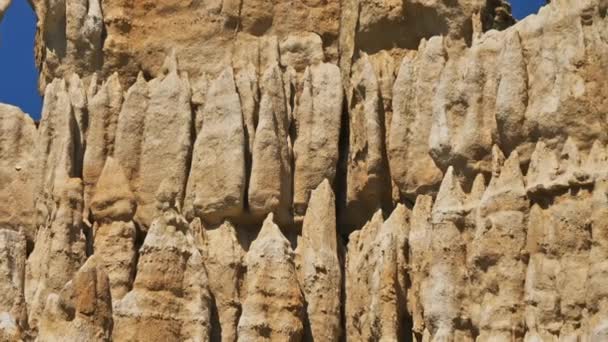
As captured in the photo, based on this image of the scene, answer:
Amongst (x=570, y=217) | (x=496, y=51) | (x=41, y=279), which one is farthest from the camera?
(x=41, y=279)

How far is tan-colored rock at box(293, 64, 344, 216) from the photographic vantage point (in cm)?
4038

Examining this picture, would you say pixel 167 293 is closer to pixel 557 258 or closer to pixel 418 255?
pixel 418 255

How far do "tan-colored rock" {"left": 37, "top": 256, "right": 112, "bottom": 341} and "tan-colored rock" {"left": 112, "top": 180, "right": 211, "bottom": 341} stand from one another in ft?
1.62

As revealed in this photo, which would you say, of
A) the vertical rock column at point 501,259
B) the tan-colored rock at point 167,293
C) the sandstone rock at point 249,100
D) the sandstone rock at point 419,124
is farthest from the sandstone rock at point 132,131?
the vertical rock column at point 501,259

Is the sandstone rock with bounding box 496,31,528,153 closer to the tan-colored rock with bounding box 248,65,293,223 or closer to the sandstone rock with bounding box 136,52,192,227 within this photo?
the tan-colored rock with bounding box 248,65,293,223

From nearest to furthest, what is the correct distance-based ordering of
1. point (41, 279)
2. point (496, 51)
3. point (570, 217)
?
1. point (570, 217)
2. point (496, 51)
3. point (41, 279)

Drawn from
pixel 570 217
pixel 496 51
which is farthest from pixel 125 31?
pixel 570 217

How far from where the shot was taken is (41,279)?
41.0 metres

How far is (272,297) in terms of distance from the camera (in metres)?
39.1

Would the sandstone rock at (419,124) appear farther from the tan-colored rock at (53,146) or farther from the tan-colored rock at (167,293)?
the tan-colored rock at (53,146)

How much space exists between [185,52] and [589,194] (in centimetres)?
826

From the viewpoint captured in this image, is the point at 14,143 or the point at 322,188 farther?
the point at 14,143

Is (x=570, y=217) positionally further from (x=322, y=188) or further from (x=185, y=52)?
(x=185, y=52)

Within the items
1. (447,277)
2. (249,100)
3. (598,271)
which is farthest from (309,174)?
(598,271)
